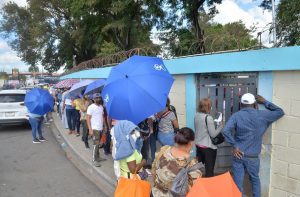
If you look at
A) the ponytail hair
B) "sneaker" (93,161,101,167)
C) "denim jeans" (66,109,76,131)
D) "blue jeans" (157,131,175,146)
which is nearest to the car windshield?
"denim jeans" (66,109,76,131)

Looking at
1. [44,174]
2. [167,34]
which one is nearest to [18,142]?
[44,174]

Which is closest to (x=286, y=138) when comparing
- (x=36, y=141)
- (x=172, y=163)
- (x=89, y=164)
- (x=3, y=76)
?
(x=172, y=163)

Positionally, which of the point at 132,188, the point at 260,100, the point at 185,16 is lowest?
the point at 132,188

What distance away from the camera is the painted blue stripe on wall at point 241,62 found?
4305mm

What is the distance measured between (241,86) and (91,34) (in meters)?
23.8

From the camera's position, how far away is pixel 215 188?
7.91 ft

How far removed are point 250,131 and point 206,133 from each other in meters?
0.98

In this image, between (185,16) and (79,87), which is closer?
(79,87)

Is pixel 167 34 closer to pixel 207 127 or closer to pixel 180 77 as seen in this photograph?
pixel 180 77

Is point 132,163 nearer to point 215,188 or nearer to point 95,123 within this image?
point 215,188

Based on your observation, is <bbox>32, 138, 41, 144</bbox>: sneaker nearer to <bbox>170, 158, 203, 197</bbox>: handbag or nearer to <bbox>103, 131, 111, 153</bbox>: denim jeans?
<bbox>103, 131, 111, 153</bbox>: denim jeans

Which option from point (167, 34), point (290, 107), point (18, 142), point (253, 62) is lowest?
point (18, 142)

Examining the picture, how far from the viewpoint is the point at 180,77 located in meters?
7.15

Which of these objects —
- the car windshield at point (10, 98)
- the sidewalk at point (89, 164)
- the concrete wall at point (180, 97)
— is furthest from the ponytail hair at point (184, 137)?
the car windshield at point (10, 98)
